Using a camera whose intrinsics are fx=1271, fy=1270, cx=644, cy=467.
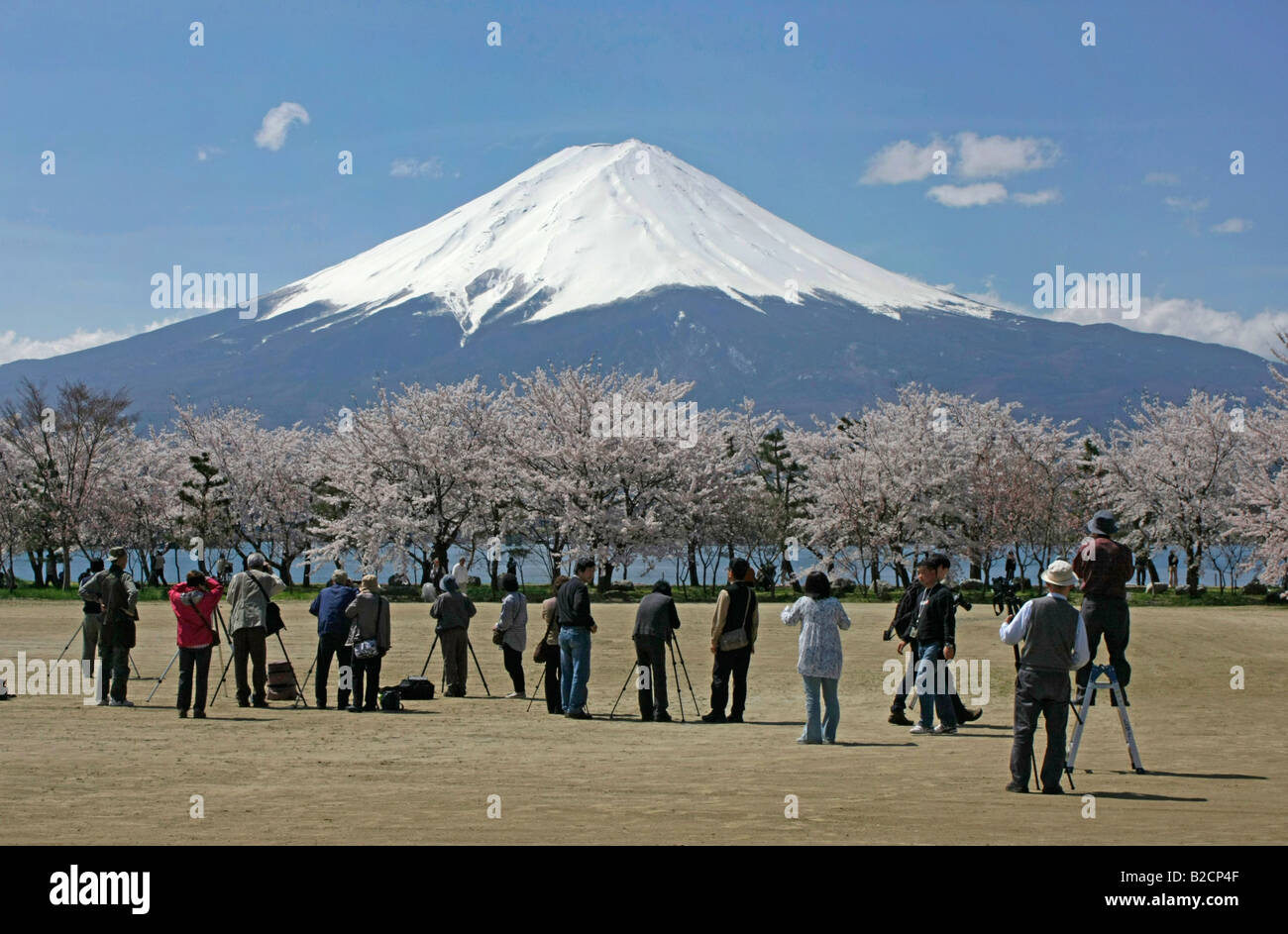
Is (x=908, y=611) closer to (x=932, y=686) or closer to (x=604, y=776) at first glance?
(x=932, y=686)

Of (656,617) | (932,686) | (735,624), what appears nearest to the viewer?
(932,686)

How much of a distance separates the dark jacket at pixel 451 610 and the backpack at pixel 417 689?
830 mm

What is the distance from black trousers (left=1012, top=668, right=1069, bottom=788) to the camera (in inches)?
404

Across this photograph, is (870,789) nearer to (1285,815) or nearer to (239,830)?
(1285,815)

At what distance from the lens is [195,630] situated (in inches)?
628

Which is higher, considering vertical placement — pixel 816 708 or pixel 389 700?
pixel 816 708

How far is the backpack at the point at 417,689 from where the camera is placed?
19.3 meters

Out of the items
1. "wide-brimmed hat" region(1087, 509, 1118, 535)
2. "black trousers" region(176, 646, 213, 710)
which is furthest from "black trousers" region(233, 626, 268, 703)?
"wide-brimmed hat" region(1087, 509, 1118, 535)

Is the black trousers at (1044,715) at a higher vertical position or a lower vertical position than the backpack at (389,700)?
higher

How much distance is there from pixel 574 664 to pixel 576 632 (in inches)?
25.0

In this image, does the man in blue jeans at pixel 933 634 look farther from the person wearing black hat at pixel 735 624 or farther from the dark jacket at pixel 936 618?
the person wearing black hat at pixel 735 624

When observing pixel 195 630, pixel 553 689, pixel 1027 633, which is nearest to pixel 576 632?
pixel 553 689

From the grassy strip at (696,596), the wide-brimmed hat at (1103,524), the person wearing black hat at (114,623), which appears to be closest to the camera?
the wide-brimmed hat at (1103,524)

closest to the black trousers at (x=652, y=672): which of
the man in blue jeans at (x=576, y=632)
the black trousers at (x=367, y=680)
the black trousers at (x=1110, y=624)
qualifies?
the man in blue jeans at (x=576, y=632)
